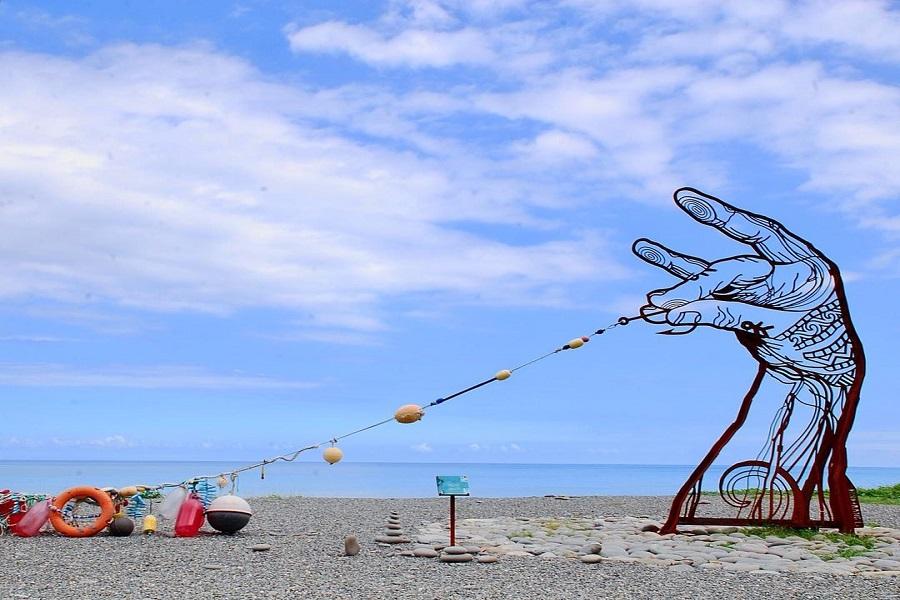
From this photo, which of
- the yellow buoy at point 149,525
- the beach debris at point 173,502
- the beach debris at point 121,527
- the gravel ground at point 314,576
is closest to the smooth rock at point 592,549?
the gravel ground at point 314,576

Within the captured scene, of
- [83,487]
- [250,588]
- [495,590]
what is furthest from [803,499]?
[83,487]

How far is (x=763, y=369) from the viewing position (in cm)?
1038

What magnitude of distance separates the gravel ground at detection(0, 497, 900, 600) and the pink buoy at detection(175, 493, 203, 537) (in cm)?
22

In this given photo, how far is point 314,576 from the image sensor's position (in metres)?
7.59

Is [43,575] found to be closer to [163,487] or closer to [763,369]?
[163,487]

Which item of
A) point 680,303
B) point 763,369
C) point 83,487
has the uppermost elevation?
point 680,303

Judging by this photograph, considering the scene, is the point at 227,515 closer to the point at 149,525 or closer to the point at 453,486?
the point at 149,525

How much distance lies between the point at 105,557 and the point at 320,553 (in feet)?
5.93

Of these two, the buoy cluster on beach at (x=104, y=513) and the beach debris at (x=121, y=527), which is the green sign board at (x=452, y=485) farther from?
the beach debris at (x=121, y=527)

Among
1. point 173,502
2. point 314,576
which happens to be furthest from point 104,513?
point 314,576

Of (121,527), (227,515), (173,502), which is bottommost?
(121,527)

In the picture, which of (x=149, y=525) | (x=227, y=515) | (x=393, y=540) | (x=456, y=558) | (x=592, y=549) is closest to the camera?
(x=456, y=558)

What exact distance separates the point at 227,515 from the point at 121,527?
1063 mm

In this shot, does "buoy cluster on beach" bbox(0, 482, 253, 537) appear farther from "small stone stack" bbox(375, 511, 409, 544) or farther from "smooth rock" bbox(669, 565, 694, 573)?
"smooth rock" bbox(669, 565, 694, 573)
